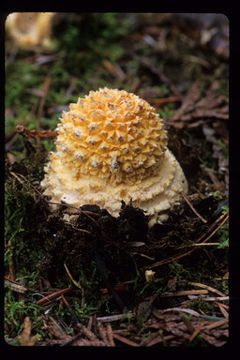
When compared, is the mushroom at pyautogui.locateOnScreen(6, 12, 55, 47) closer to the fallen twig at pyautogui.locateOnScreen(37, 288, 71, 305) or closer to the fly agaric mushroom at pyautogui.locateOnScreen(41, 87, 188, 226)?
the fly agaric mushroom at pyautogui.locateOnScreen(41, 87, 188, 226)

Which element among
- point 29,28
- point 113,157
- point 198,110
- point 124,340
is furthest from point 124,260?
point 29,28

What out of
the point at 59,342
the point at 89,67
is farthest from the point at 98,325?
the point at 89,67

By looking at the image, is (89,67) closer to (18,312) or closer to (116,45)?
(116,45)

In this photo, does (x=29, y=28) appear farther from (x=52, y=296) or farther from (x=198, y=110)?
(x=52, y=296)

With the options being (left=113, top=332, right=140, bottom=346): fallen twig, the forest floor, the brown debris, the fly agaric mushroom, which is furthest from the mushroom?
(left=113, top=332, right=140, bottom=346): fallen twig

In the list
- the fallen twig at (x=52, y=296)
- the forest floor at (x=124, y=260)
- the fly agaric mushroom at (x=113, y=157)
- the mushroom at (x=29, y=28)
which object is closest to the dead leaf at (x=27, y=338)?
the forest floor at (x=124, y=260)

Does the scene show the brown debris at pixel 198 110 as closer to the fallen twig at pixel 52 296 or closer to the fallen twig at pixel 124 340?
the fallen twig at pixel 52 296
